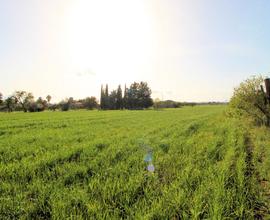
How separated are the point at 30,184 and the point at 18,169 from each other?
4.22ft

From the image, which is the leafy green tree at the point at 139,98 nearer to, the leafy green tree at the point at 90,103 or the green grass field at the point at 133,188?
the leafy green tree at the point at 90,103

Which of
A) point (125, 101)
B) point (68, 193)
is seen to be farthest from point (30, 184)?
point (125, 101)

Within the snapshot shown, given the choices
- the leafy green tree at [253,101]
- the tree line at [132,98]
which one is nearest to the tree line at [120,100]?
the tree line at [132,98]

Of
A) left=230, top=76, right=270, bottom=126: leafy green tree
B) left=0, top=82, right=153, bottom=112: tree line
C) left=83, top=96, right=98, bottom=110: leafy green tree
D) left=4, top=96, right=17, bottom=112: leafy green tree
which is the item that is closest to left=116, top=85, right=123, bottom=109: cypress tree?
left=0, top=82, right=153, bottom=112: tree line

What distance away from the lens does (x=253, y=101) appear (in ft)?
49.4

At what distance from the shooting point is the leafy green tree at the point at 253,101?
1484cm

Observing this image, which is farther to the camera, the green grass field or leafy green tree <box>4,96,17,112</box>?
leafy green tree <box>4,96,17,112</box>

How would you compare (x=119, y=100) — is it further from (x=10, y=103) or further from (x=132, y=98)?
(x=10, y=103)

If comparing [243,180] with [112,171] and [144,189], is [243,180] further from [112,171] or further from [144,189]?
[112,171]

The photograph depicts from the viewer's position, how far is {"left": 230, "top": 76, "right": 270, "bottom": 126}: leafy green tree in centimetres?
1484

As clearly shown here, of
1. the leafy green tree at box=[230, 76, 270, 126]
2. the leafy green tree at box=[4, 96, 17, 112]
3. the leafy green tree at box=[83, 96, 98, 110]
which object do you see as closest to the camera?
the leafy green tree at box=[230, 76, 270, 126]

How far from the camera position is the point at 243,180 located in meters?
4.88

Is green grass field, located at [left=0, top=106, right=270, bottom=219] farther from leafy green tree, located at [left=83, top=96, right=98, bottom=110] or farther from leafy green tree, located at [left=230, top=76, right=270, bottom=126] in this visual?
leafy green tree, located at [left=83, top=96, right=98, bottom=110]

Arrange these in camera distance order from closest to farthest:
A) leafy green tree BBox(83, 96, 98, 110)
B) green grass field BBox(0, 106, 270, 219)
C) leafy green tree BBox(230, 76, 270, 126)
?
1. green grass field BBox(0, 106, 270, 219)
2. leafy green tree BBox(230, 76, 270, 126)
3. leafy green tree BBox(83, 96, 98, 110)
